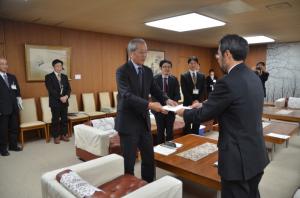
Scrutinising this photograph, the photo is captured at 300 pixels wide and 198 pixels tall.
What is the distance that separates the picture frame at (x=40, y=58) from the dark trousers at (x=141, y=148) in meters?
3.60

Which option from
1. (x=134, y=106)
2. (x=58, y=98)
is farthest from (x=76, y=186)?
(x=58, y=98)

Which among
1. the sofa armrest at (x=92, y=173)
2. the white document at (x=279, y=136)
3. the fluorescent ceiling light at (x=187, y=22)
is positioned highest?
the fluorescent ceiling light at (x=187, y=22)

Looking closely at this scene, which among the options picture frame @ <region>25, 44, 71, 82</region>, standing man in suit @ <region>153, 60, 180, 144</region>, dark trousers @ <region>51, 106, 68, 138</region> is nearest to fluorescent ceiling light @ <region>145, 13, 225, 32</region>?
standing man in suit @ <region>153, 60, 180, 144</region>

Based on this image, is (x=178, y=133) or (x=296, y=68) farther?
(x=296, y=68)

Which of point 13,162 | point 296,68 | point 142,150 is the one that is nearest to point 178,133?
point 142,150

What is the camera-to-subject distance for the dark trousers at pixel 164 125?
3.69 metres

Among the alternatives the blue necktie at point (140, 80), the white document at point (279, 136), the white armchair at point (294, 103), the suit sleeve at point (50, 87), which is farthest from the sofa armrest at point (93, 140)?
the white armchair at point (294, 103)

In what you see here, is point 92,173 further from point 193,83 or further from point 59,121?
point 59,121

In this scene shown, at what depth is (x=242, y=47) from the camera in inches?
55.0

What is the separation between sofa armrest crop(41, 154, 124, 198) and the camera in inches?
60.2

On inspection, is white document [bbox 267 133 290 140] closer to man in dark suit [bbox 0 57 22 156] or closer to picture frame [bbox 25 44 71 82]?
man in dark suit [bbox 0 57 22 156]

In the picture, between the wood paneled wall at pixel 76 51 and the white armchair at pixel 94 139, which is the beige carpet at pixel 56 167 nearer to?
the white armchair at pixel 94 139

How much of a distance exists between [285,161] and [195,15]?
288 cm

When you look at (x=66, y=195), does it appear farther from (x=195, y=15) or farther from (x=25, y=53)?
(x=25, y=53)
